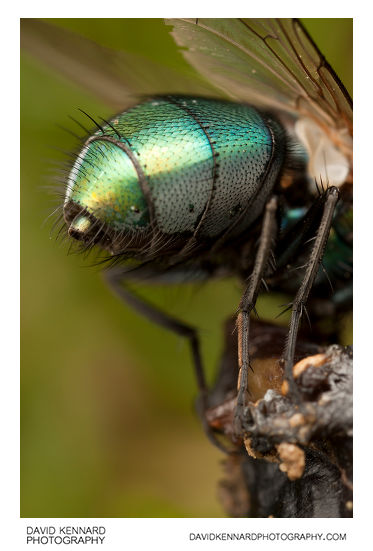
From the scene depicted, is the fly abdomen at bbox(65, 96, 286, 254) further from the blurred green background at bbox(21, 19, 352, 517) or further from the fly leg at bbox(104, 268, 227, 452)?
the blurred green background at bbox(21, 19, 352, 517)

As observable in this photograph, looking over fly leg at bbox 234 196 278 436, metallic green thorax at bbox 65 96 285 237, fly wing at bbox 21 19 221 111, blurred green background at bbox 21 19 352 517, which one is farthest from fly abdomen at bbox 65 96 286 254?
blurred green background at bbox 21 19 352 517

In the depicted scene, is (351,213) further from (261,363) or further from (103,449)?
(103,449)

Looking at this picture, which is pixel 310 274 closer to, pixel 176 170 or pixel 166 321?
pixel 176 170

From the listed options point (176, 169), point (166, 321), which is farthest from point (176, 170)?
point (166, 321)

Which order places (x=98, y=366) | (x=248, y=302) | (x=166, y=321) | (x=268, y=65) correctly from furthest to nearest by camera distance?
(x=98, y=366), (x=166, y=321), (x=268, y=65), (x=248, y=302)

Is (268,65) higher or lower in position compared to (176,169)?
higher
